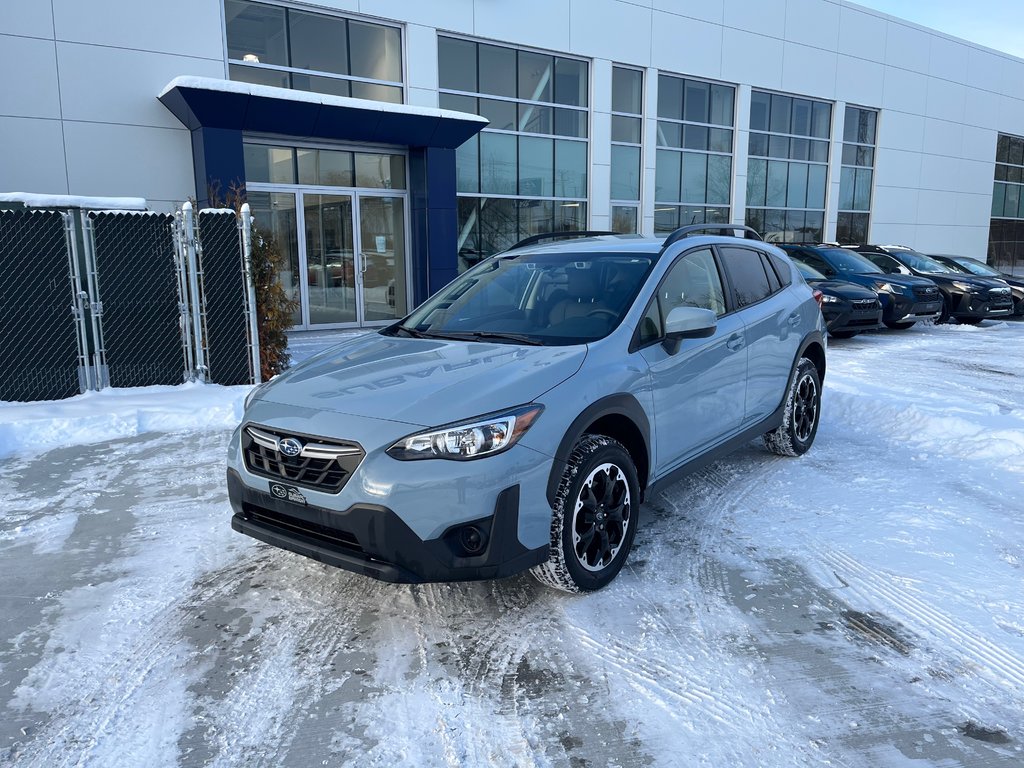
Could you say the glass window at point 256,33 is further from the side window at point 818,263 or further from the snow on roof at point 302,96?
the side window at point 818,263

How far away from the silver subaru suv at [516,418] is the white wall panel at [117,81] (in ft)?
30.0

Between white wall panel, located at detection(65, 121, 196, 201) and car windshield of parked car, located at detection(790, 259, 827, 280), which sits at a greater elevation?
white wall panel, located at detection(65, 121, 196, 201)

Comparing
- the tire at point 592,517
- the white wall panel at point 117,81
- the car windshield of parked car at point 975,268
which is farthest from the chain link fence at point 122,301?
the car windshield of parked car at point 975,268

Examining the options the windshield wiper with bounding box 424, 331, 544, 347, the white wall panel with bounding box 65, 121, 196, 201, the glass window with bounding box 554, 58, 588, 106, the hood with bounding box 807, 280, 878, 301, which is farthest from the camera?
the glass window with bounding box 554, 58, 588, 106

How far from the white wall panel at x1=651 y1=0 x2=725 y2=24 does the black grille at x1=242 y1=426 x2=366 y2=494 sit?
16951 millimetres

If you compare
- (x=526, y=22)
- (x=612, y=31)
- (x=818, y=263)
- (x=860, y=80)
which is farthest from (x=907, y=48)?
(x=526, y=22)

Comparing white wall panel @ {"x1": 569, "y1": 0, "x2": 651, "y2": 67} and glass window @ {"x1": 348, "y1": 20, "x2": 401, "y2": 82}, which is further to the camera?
white wall panel @ {"x1": 569, "y1": 0, "x2": 651, "y2": 67}

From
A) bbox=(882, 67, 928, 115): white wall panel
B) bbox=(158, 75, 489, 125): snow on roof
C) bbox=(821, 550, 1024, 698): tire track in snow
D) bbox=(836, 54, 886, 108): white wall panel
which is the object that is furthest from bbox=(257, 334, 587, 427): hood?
bbox=(882, 67, 928, 115): white wall panel

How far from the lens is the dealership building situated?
37.1 ft

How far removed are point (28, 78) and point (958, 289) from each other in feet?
57.0

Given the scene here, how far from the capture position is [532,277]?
184 inches

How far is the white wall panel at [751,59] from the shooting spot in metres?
19.3

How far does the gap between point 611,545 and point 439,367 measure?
125 centimetres

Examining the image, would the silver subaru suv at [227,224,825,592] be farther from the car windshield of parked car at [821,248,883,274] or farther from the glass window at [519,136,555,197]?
the glass window at [519,136,555,197]
